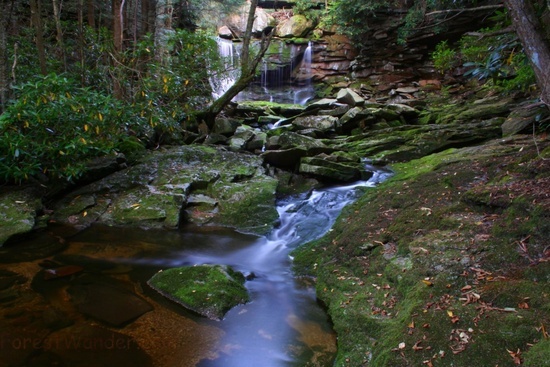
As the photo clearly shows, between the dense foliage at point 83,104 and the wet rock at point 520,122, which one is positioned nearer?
the dense foliage at point 83,104

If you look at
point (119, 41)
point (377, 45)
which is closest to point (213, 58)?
point (119, 41)

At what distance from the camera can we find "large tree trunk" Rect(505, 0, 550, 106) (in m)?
3.38

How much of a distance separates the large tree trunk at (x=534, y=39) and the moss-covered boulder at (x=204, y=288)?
12.4 feet

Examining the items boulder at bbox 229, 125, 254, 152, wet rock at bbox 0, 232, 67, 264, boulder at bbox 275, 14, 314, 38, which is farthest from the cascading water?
wet rock at bbox 0, 232, 67, 264

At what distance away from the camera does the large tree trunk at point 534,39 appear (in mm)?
3379

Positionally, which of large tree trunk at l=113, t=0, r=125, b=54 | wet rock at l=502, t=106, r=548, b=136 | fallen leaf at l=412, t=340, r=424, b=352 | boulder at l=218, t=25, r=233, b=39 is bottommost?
fallen leaf at l=412, t=340, r=424, b=352

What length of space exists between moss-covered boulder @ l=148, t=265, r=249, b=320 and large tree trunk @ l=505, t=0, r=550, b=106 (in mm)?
3774

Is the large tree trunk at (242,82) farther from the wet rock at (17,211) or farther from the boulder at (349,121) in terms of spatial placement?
the wet rock at (17,211)

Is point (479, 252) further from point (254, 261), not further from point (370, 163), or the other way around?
point (370, 163)

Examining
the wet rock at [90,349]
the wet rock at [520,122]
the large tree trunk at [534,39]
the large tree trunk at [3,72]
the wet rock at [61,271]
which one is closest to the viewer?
the wet rock at [90,349]

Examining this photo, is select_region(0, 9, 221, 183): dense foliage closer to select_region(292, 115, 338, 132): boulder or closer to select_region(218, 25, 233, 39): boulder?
select_region(292, 115, 338, 132): boulder

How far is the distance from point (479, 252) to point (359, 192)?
15.4 ft

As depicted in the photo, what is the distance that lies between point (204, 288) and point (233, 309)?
0.43 meters

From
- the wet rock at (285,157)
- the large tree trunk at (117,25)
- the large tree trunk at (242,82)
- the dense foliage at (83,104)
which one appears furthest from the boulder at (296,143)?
the large tree trunk at (117,25)
